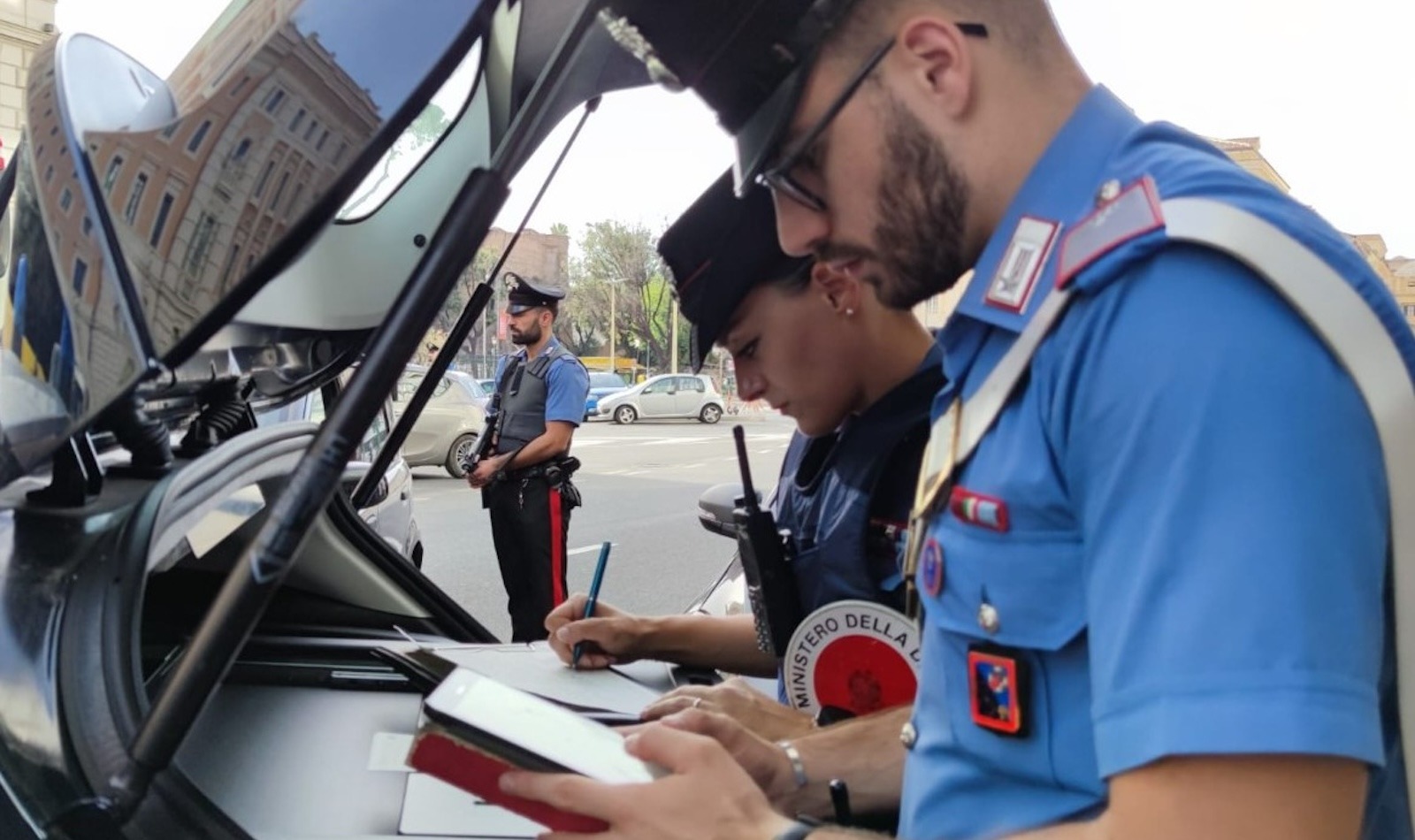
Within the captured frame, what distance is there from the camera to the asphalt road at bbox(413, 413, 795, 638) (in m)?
7.00

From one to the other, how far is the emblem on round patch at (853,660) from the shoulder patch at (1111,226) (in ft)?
2.54

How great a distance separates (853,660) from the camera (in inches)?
63.2

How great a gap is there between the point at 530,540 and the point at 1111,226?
4662mm

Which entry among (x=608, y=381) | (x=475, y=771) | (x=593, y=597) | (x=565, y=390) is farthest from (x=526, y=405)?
(x=608, y=381)

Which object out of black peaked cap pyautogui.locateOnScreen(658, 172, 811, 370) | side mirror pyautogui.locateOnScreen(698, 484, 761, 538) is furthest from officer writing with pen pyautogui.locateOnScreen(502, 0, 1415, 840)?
side mirror pyautogui.locateOnScreen(698, 484, 761, 538)

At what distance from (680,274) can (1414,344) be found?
126 centimetres

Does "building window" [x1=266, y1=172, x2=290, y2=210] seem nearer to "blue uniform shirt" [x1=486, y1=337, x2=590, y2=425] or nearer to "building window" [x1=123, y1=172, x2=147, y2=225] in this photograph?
"building window" [x1=123, y1=172, x2=147, y2=225]

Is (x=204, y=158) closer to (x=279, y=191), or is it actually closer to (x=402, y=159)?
(x=279, y=191)

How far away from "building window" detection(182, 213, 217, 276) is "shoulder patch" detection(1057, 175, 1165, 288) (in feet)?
2.29

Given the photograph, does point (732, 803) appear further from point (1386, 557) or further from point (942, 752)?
point (1386, 557)

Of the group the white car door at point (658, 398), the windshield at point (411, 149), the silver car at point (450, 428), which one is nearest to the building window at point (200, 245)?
the windshield at point (411, 149)

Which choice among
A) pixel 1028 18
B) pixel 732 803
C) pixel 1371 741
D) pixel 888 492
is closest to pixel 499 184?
pixel 1028 18

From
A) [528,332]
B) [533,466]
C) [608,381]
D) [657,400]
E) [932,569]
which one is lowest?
[608,381]

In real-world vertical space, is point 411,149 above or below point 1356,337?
above
